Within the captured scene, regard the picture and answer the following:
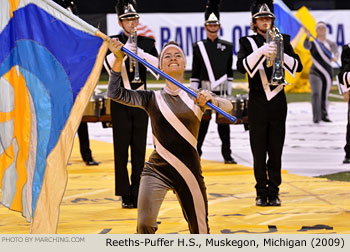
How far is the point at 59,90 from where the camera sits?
6.06 metres

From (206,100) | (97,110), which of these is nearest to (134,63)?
(206,100)

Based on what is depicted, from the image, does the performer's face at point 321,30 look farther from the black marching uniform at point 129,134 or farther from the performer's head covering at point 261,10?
the black marching uniform at point 129,134

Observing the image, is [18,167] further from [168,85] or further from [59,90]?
[168,85]

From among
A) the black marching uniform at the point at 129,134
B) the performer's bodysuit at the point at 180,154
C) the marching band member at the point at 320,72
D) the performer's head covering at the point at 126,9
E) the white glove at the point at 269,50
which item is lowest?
the marching band member at the point at 320,72

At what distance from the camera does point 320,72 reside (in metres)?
16.0

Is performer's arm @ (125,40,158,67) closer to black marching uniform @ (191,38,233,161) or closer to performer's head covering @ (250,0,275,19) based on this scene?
performer's head covering @ (250,0,275,19)

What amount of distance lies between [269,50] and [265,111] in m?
0.66

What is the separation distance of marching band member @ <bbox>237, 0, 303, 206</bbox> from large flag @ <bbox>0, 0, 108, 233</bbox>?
Result: 229 cm

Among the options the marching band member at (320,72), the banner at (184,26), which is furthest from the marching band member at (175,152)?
the banner at (184,26)

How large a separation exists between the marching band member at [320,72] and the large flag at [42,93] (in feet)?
32.5

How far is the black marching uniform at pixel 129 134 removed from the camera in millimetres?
8219

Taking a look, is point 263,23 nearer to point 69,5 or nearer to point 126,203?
point 126,203

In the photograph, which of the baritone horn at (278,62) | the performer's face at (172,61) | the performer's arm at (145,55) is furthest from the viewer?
the performer's arm at (145,55)

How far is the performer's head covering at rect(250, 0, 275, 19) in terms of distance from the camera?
316 inches
